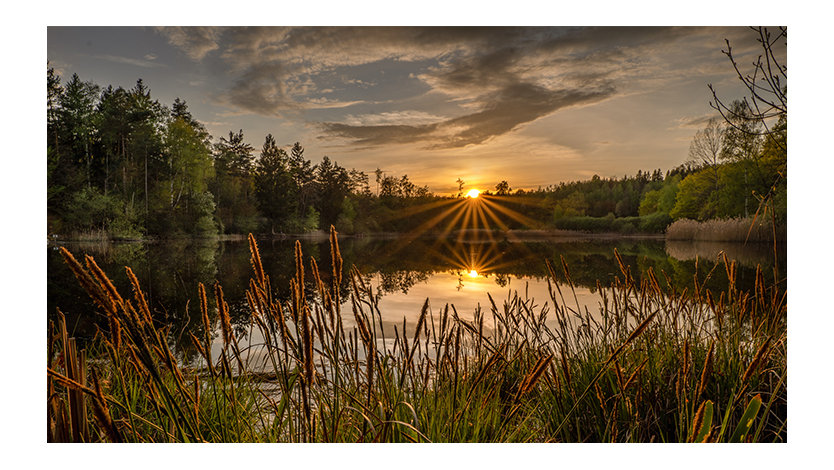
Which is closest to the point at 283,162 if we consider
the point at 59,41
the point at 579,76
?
the point at 59,41

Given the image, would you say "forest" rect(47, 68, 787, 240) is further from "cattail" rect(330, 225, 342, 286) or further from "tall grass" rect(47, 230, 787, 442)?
"cattail" rect(330, 225, 342, 286)

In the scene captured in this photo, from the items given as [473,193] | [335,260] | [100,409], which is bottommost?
[100,409]

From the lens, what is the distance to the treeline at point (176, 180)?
10.1 ft

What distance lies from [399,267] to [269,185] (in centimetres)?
138

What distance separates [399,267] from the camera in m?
4.39

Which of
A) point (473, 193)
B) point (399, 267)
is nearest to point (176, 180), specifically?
point (399, 267)

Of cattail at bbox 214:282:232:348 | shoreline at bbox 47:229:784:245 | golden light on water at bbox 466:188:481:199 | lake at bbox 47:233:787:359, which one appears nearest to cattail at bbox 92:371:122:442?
cattail at bbox 214:282:232:348

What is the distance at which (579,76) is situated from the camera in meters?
3.10

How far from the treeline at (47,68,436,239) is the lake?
0.68ft

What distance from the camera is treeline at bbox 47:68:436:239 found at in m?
3.09

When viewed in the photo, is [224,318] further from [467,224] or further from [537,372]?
[467,224]
